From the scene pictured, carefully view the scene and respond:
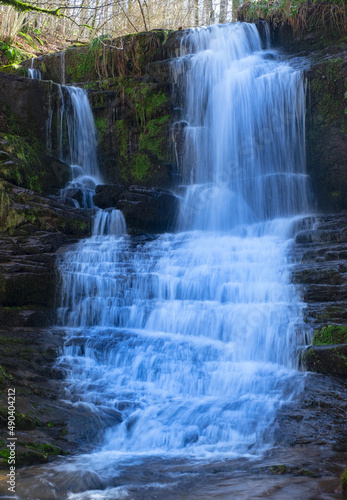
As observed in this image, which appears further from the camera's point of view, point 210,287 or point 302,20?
point 302,20

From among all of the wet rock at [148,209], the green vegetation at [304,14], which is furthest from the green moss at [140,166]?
the green vegetation at [304,14]

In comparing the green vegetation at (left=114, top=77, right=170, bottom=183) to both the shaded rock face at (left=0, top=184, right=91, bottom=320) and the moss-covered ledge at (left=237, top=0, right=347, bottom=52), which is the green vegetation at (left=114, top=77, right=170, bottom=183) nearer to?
the shaded rock face at (left=0, top=184, right=91, bottom=320)

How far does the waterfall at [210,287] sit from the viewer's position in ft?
18.0

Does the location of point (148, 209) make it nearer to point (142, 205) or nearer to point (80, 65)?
point (142, 205)

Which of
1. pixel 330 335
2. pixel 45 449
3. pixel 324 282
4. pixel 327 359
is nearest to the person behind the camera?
pixel 45 449

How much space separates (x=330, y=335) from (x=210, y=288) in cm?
263

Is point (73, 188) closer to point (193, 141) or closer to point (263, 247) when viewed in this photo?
point (193, 141)

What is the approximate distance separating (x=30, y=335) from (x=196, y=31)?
11391 mm

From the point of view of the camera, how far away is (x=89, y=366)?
6.81 m

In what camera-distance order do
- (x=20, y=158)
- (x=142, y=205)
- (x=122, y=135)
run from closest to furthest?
(x=142, y=205)
(x=20, y=158)
(x=122, y=135)

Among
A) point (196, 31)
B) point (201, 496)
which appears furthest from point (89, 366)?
point (196, 31)

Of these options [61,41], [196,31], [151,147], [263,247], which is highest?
[61,41]

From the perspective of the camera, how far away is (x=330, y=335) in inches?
247

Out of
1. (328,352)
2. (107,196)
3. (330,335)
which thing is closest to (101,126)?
(107,196)
